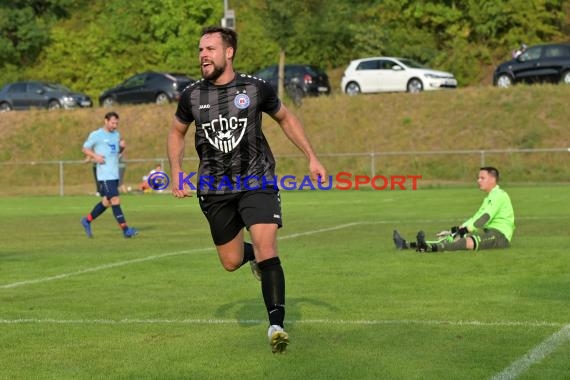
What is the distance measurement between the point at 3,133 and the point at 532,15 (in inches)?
953

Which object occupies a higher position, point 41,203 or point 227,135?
point 227,135

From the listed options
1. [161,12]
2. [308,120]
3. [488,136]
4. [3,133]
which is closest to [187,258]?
[488,136]

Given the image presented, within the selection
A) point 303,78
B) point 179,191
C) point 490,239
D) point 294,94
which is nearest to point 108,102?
point 303,78

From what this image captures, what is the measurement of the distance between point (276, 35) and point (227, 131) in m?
53.1

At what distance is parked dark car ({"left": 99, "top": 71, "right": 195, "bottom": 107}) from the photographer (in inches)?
2079

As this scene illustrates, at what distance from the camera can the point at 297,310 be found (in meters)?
10.5

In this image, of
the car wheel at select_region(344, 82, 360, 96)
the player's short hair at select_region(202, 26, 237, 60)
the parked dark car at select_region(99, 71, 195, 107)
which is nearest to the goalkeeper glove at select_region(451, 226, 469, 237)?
the player's short hair at select_region(202, 26, 237, 60)

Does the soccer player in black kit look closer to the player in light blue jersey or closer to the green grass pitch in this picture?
the green grass pitch

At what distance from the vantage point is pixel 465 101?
1877 inches

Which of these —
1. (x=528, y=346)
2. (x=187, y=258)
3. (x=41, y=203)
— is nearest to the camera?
(x=528, y=346)

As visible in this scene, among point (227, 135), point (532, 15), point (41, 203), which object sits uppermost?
point (532, 15)

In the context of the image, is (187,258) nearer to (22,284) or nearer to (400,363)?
(22,284)

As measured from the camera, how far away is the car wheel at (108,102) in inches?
2186

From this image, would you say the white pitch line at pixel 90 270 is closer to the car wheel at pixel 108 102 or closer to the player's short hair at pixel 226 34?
the player's short hair at pixel 226 34
